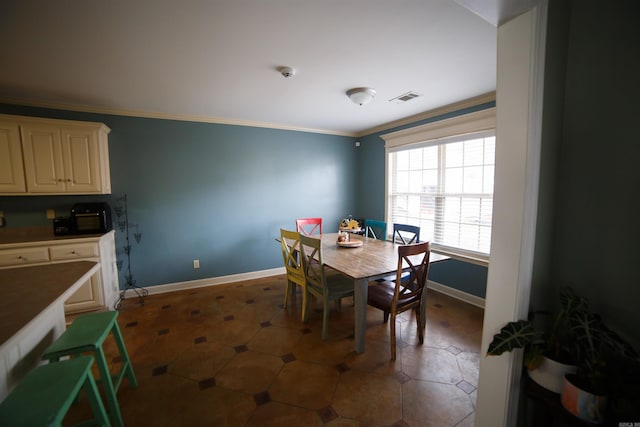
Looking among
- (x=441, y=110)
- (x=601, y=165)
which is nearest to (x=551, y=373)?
(x=601, y=165)

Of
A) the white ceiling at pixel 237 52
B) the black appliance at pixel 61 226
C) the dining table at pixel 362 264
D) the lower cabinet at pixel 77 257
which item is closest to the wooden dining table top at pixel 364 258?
the dining table at pixel 362 264

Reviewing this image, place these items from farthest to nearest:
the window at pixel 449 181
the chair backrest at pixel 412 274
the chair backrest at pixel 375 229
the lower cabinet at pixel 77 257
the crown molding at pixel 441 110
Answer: the chair backrest at pixel 375 229, the window at pixel 449 181, the crown molding at pixel 441 110, the lower cabinet at pixel 77 257, the chair backrest at pixel 412 274

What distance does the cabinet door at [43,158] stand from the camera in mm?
2672

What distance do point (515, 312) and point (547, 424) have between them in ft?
1.80

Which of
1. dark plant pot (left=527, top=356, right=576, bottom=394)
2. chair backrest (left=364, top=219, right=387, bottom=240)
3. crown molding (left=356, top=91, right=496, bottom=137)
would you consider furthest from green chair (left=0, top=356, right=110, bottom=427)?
crown molding (left=356, top=91, right=496, bottom=137)

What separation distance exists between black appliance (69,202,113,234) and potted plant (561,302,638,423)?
13.4 feet

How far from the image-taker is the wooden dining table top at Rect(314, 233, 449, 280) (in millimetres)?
2094

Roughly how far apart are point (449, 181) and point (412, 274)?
1.79 meters

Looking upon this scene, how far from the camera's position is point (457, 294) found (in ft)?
10.8

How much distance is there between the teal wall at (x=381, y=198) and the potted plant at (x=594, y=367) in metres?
2.23

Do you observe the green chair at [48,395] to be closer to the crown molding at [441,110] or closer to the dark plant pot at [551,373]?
the dark plant pot at [551,373]

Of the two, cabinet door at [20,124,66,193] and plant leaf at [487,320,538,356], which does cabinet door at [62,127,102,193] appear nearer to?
cabinet door at [20,124,66,193]

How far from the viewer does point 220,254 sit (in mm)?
3865

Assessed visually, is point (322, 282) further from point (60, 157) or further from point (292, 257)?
point (60, 157)
